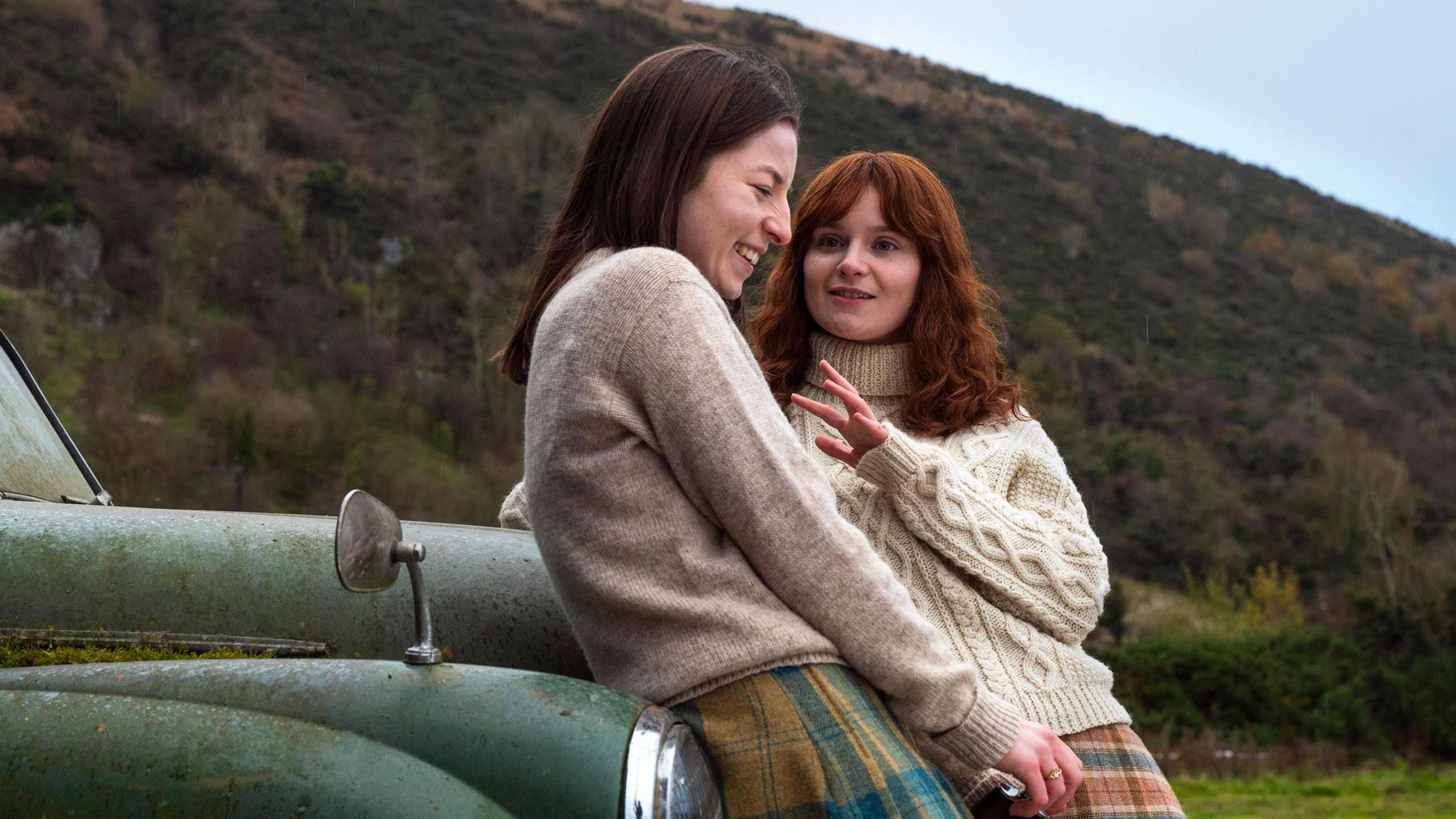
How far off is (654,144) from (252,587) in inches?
49.8

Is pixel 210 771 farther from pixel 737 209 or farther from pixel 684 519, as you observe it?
pixel 737 209

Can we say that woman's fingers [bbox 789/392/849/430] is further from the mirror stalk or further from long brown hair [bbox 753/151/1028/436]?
the mirror stalk

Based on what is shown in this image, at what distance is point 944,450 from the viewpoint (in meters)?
2.97

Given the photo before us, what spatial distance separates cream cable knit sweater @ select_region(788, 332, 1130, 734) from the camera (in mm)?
2748

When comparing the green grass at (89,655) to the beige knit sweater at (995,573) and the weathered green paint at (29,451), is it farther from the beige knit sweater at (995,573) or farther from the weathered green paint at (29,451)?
the beige knit sweater at (995,573)

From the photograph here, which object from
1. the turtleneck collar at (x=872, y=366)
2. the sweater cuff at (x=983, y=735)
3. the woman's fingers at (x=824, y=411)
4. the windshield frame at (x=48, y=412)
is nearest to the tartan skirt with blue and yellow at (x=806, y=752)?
the sweater cuff at (x=983, y=735)

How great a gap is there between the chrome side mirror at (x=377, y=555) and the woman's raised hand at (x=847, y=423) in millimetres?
906

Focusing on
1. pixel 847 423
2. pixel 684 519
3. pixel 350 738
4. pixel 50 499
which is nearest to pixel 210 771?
pixel 350 738

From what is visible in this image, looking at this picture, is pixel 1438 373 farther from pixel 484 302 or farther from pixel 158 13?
pixel 158 13

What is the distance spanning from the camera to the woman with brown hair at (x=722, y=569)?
1.86 m

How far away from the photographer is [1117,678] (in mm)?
17031

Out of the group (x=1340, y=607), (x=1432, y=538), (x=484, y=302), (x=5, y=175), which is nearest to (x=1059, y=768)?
(x=1340, y=607)

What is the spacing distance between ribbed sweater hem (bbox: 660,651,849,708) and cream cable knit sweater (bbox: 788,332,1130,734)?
88 centimetres

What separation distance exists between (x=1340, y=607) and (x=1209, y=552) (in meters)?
6.30
